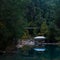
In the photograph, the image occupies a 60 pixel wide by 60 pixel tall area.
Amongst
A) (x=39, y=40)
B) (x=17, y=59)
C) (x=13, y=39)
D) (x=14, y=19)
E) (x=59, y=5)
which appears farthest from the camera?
(x=39, y=40)

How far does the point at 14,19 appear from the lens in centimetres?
1592

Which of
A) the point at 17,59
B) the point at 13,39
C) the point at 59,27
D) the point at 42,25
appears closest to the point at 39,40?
the point at 42,25

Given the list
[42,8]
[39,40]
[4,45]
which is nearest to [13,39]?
[4,45]

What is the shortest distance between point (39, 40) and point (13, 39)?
7510 millimetres

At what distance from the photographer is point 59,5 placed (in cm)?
216

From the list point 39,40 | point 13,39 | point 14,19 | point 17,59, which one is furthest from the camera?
point 39,40

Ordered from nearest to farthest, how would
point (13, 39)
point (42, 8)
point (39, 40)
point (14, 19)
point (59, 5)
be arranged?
point (59, 5), point (14, 19), point (13, 39), point (39, 40), point (42, 8)

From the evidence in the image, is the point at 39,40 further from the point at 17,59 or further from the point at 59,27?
the point at 59,27

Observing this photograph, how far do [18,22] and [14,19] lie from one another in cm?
106

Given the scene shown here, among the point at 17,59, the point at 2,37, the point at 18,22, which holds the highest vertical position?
the point at 18,22

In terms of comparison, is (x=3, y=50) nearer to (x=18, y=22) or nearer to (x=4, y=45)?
(x=4, y=45)

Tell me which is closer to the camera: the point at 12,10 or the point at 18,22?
the point at 12,10

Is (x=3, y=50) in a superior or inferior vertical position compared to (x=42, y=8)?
inferior

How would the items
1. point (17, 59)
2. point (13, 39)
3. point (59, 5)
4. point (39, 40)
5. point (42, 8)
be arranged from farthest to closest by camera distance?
1. point (42, 8)
2. point (39, 40)
3. point (13, 39)
4. point (17, 59)
5. point (59, 5)
